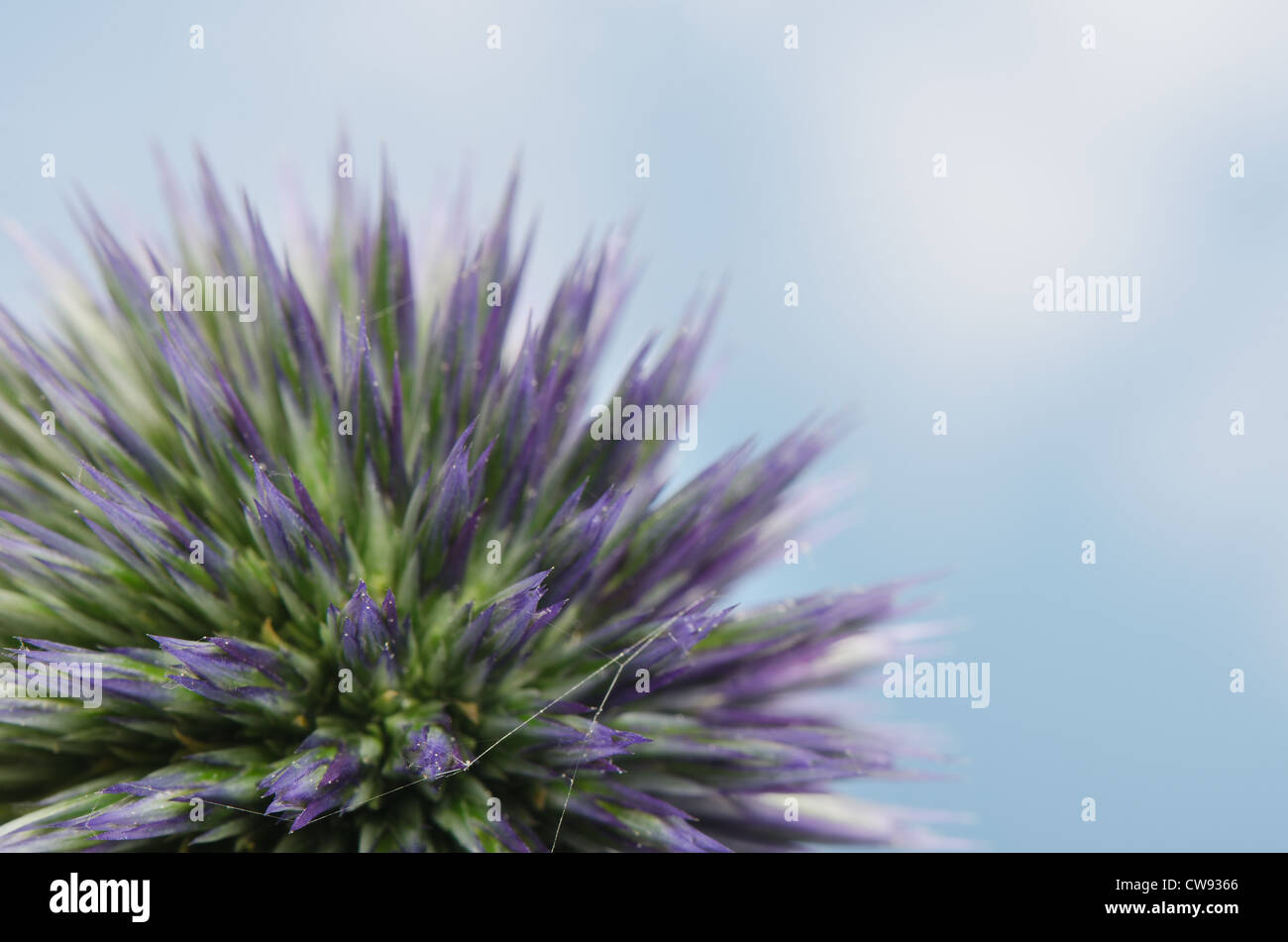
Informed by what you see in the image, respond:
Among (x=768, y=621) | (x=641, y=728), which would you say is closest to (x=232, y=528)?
(x=641, y=728)

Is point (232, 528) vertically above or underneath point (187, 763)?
above

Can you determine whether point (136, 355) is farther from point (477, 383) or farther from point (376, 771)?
point (376, 771)

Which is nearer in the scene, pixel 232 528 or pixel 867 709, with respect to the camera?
pixel 232 528
